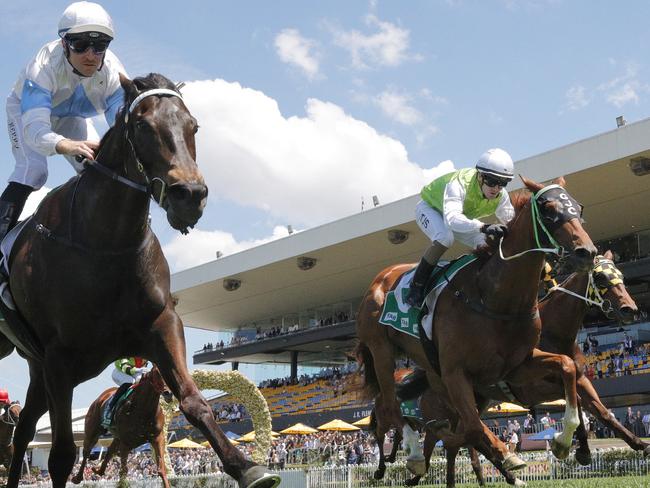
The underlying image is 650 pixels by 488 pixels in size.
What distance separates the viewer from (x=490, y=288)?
269 inches

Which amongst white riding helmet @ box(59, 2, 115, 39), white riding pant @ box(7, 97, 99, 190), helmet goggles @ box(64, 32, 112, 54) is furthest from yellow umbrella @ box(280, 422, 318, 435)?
white riding helmet @ box(59, 2, 115, 39)

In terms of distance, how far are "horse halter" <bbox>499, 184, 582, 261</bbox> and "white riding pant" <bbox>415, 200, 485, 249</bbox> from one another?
26.8 inches

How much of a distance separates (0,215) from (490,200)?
432 cm

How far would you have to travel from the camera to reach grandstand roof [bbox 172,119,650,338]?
28766 mm

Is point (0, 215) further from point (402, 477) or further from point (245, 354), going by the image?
point (245, 354)

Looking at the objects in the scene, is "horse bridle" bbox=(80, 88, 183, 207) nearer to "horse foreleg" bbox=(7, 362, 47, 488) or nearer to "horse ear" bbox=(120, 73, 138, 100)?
"horse ear" bbox=(120, 73, 138, 100)

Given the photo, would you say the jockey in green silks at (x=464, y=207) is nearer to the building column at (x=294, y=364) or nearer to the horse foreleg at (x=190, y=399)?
the horse foreleg at (x=190, y=399)

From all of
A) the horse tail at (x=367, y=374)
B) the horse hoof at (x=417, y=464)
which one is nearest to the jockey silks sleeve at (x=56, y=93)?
the horse hoof at (x=417, y=464)

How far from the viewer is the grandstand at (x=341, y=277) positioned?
29.2 meters

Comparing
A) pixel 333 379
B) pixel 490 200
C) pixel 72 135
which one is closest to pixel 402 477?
pixel 490 200

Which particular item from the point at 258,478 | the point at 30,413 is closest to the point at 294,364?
the point at 30,413

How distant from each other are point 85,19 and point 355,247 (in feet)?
114

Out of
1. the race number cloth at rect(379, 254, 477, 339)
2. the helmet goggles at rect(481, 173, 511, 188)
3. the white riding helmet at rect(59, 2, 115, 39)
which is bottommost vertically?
the race number cloth at rect(379, 254, 477, 339)

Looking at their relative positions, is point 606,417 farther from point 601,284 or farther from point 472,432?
point 601,284
